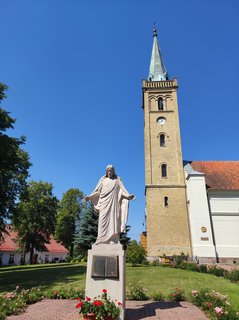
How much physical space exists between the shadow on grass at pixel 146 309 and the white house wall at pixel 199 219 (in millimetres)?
17875

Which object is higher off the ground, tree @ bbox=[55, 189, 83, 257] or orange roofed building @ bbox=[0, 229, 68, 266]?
tree @ bbox=[55, 189, 83, 257]

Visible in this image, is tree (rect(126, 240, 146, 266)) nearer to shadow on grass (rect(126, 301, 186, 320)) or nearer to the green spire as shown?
shadow on grass (rect(126, 301, 186, 320))

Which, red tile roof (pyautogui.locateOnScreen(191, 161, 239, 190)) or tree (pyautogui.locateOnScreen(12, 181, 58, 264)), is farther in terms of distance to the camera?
tree (pyautogui.locateOnScreen(12, 181, 58, 264))

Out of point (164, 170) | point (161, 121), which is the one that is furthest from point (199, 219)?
point (161, 121)

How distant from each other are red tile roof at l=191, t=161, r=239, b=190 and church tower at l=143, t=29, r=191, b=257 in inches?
126

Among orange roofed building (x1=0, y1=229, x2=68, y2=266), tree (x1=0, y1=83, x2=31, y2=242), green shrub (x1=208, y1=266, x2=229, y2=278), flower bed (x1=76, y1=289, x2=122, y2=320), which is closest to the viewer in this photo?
flower bed (x1=76, y1=289, x2=122, y2=320)

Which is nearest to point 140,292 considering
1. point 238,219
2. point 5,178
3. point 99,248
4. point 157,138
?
point 99,248

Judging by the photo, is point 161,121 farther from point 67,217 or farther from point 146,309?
point 146,309

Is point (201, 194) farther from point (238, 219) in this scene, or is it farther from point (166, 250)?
point (166, 250)

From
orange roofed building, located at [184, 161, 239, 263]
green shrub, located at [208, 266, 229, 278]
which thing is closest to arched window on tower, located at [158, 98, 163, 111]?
orange roofed building, located at [184, 161, 239, 263]

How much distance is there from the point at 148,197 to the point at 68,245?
21.5 metres

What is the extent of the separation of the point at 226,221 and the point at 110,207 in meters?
22.3

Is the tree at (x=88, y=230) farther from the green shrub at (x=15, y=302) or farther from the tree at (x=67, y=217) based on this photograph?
the tree at (x=67, y=217)

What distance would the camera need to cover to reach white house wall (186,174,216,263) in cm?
2378
